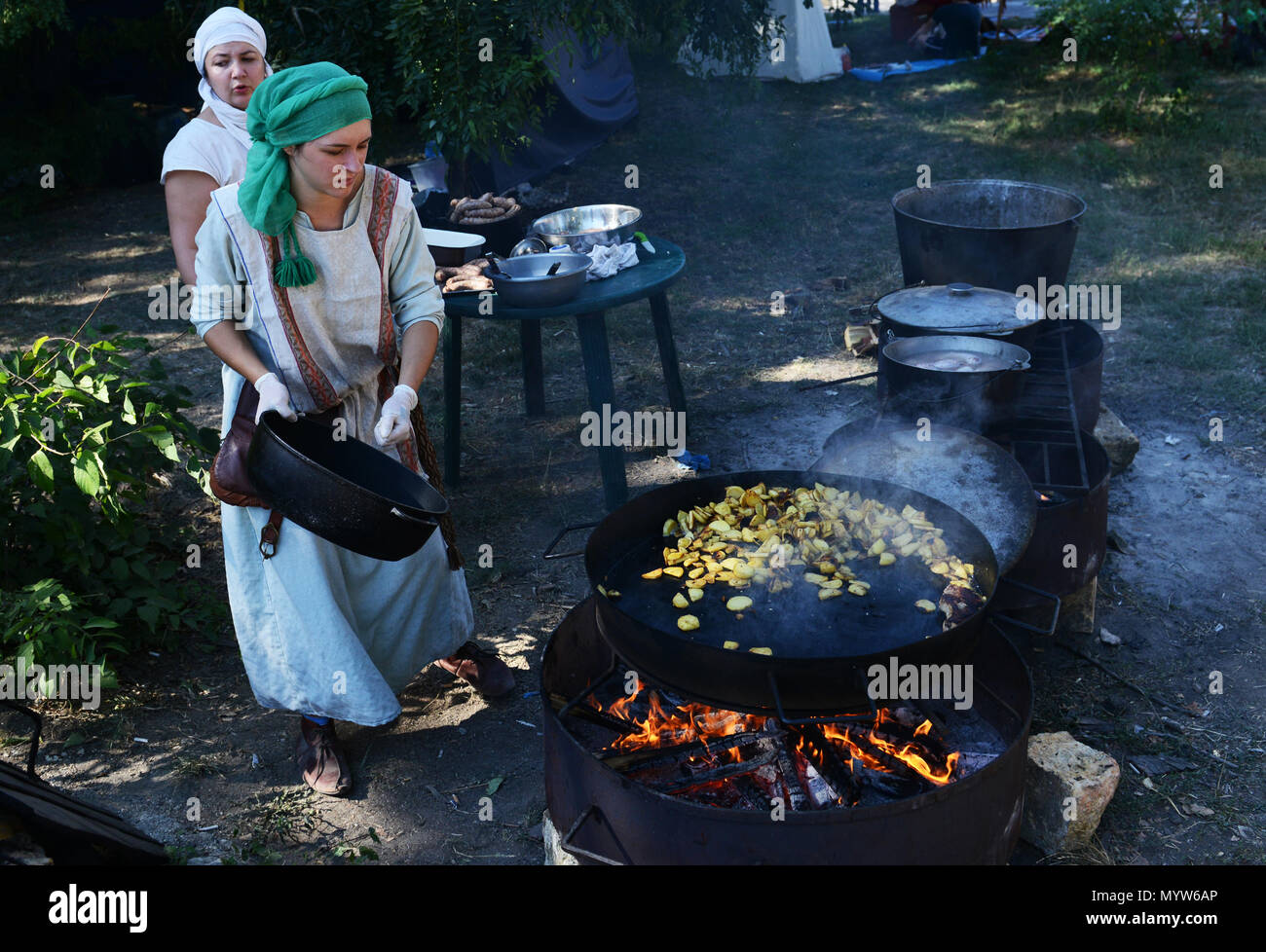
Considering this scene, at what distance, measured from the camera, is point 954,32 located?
572 inches

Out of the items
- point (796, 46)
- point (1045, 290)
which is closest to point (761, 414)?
point (1045, 290)

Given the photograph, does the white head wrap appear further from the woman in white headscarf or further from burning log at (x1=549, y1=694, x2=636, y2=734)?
burning log at (x1=549, y1=694, x2=636, y2=734)

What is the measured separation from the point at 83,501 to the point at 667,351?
3029 millimetres

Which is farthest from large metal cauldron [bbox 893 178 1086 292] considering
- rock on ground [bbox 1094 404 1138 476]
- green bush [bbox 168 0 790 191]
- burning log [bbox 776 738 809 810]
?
burning log [bbox 776 738 809 810]

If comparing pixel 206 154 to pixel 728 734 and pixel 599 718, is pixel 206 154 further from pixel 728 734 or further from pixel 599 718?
pixel 728 734

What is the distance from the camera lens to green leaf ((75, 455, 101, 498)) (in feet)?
12.8

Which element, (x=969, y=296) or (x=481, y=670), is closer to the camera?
(x=481, y=670)

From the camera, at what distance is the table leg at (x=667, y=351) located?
18.1ft

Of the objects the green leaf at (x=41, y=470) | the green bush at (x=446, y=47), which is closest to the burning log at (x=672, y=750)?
the green leaf at (x=41, y=470)

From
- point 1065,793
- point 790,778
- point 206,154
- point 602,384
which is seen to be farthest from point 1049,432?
point 206,154

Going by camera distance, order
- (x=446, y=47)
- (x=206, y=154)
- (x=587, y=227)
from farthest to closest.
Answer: (x=446, y=47) → (x=587, y=227) → (x=206, y=154)

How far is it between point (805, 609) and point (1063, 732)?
1205mm

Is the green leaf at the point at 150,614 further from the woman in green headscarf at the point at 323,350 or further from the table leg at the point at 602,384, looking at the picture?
the table leg at the point at 602,384

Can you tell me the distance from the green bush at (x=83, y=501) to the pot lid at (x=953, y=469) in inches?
104
